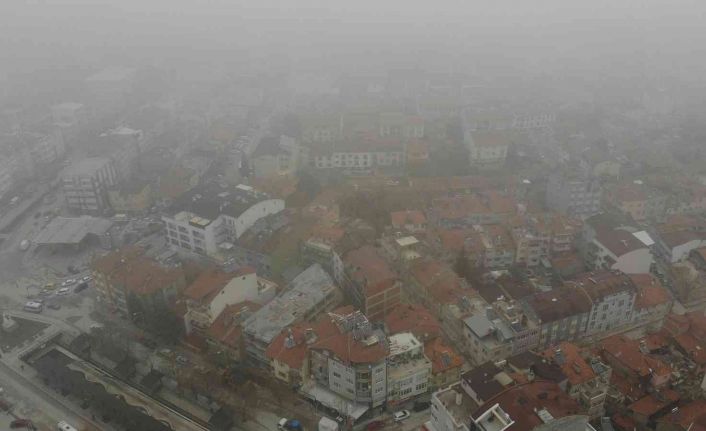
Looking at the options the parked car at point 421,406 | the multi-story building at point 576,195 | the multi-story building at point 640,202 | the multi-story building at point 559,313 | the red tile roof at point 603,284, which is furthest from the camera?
the multi-story building at point 640,202

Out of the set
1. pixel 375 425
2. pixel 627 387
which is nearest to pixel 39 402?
pixel 375 425

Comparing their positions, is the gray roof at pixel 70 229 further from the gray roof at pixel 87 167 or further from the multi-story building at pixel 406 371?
the multi-story building at pixel 406 371

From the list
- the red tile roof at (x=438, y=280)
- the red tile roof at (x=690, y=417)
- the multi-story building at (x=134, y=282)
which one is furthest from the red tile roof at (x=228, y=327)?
the red tile roof at (x=690, y=417)

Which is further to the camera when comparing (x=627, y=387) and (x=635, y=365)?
(x=635, y=365)

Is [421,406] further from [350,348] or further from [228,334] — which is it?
[228,334]

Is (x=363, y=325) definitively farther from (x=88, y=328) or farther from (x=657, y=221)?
(x=657, y=221)

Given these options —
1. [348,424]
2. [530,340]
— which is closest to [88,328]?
[348,424]
